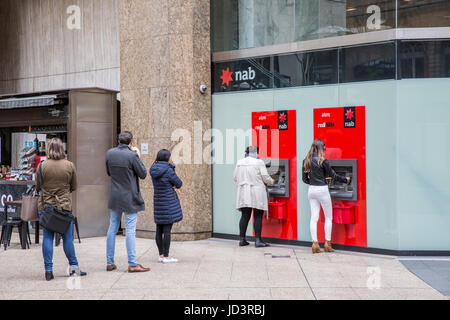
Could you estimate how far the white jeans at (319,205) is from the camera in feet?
26.3

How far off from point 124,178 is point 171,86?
3.06 m

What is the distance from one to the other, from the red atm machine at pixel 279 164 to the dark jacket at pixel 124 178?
2827 mm

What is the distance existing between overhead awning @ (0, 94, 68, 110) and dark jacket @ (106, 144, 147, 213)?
3.45 m

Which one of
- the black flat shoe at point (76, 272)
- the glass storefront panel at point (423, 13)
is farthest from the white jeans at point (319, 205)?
the black flat shoe at point (76, 272)

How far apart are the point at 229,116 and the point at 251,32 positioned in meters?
1.51

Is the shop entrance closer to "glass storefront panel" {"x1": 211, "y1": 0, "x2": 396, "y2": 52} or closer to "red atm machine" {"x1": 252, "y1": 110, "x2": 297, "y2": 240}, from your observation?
"glass storefront panel" {"x1": 211, "y1": 0, "x2": 396, "y2": 52}

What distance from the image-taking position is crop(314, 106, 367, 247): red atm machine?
26.6ft

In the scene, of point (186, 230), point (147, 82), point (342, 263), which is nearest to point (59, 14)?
point (147, 82)

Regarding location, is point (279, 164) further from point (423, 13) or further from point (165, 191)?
point (423, 13)

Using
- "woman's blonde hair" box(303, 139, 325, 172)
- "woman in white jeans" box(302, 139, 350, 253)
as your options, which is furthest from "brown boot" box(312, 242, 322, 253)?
"woman's blonde hair" box(303, 139, 325, 172)

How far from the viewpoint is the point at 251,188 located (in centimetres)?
862

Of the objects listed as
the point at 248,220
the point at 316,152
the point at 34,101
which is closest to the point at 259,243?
the point at 248,220

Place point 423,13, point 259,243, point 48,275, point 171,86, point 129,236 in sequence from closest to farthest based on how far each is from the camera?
point 48,275
point 129,236
point 423,13
point 259,243
point 171,86

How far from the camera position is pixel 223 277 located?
21.3 ft
